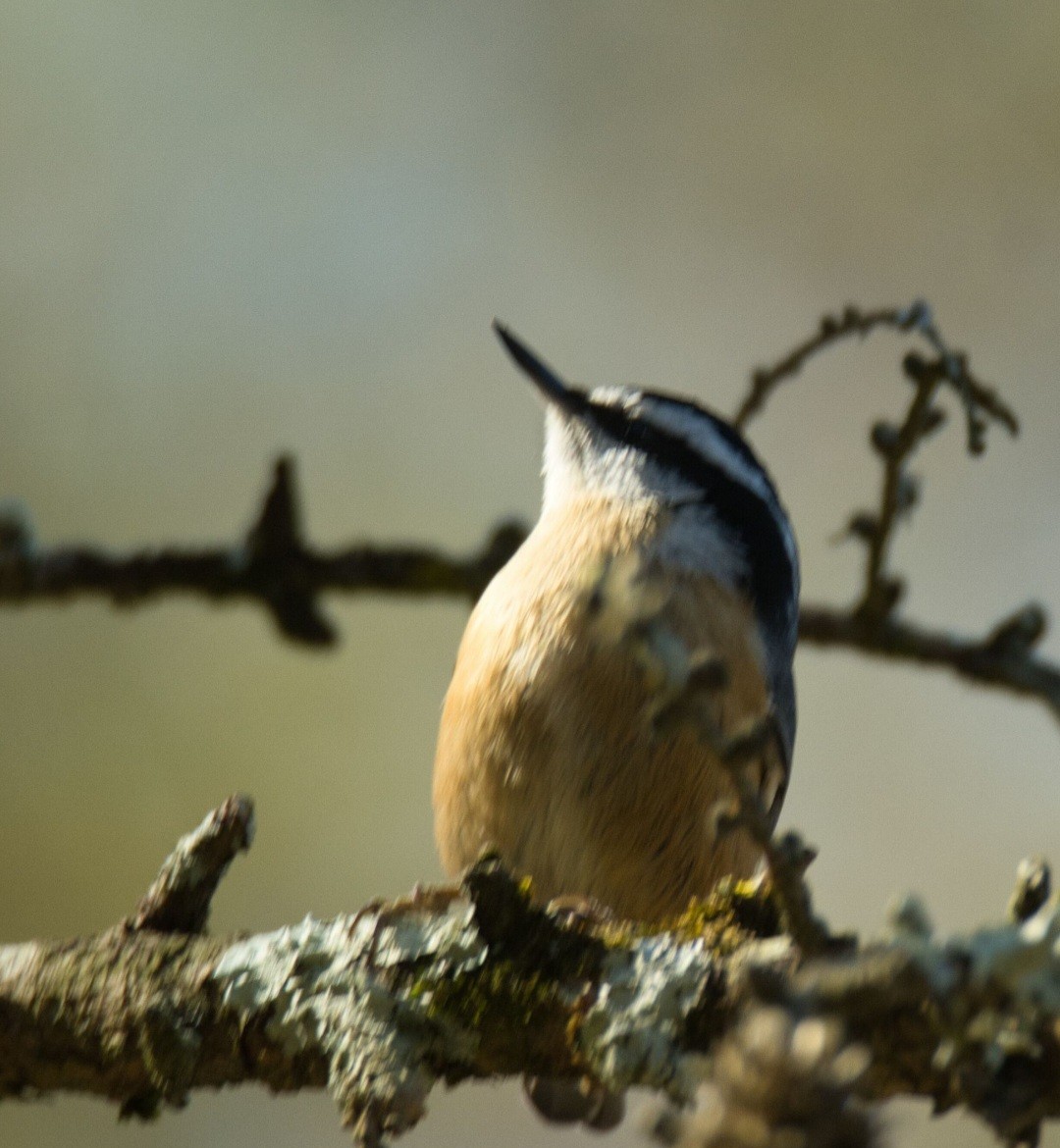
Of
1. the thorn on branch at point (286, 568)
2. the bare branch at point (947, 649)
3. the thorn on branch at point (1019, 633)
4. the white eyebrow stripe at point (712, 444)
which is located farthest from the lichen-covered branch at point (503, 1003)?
the thorn on branch at point (1019, 633)

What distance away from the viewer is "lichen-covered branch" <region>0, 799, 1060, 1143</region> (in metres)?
0.99

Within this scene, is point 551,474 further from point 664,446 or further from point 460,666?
point 460,666

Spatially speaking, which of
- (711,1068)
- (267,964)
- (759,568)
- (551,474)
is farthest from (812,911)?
(551,474)

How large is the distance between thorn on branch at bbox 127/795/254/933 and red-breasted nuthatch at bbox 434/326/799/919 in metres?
0.43

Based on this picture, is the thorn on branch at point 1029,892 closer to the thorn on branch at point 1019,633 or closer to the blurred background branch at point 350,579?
the blurred background branch at point 350,579

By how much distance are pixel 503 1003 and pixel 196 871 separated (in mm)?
449

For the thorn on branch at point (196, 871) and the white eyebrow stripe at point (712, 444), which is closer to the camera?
the thorn on branch at point (196, 871)

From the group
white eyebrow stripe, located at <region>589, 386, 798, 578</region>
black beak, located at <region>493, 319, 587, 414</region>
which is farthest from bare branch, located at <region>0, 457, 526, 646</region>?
white eyebrow stripe, located at <region>589, 386, 798, 578</region>

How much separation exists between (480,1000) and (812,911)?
480 millimetres

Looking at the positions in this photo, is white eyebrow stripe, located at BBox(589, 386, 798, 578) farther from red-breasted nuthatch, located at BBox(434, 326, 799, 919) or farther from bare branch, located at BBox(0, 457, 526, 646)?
bare branch, located at BBox(0, 457, 526, 646)

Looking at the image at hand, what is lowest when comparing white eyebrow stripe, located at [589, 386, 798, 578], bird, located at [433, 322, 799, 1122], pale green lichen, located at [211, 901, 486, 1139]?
pale green lichen, located at [211, 901, 486, 1139]

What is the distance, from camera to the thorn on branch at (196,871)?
161 cm

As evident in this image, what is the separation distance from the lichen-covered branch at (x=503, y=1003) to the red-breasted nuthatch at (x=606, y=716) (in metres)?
0.27

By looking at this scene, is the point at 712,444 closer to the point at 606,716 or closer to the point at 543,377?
the point at 543,377
